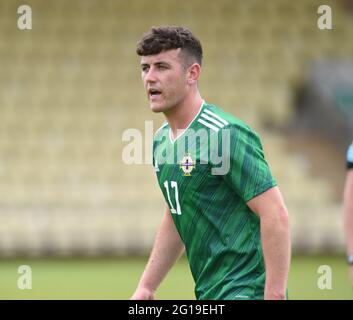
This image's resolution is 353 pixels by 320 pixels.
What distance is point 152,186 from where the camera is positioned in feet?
53.4

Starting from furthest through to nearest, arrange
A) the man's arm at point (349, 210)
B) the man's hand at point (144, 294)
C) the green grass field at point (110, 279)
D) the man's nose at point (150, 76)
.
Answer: the green grass field at point (110, 279)
the man's arm at point (349, 210)
the man's hand at point (144, 294)
the man's nose at point (150, 76)

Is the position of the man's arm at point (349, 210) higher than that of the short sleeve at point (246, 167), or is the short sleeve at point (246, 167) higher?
the short sleeve at point (246, 167)

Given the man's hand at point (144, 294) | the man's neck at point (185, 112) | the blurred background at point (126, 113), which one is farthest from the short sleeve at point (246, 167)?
the blurred background at point (126, 113)

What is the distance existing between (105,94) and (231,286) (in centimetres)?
1310

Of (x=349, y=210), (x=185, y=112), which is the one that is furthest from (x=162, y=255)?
(x=349, y=210)

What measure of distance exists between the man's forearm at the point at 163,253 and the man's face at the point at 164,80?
0.61m

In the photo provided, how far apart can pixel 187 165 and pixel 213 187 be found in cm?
18

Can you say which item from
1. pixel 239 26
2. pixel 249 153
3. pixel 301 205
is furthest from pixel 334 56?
pixel 249 153

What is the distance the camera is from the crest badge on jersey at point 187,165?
4.46 meters

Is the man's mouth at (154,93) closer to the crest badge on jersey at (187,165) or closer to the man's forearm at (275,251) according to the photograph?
the crest badge on jersey at (187,165)

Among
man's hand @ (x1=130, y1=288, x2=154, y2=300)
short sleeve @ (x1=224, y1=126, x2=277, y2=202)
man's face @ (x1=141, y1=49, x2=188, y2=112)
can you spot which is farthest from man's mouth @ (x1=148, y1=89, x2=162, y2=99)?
man's hand @ (x1=130, y1=288, x2=154, y2=300)

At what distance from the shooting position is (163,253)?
4.80m

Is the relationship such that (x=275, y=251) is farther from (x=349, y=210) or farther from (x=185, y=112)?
(x=349, y=210)
